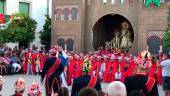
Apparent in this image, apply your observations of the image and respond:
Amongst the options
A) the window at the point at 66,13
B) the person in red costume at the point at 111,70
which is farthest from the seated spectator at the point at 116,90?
the window at the point at 66,13

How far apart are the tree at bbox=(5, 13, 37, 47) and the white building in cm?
379

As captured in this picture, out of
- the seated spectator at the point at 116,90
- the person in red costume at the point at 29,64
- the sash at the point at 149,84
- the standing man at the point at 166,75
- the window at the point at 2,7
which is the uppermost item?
the window at the point at 2,7

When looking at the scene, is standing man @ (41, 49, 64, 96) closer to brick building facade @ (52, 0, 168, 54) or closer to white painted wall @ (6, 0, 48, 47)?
brick building facade @ (52, 0, 168, 54)

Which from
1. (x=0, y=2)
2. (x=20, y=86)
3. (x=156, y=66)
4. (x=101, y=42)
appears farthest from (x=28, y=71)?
(x=20, y=86)

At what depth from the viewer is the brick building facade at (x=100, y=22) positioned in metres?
30.0

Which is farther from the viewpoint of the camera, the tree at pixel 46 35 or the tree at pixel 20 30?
the tree at pixel 46 35

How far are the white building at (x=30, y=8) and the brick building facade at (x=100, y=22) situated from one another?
291 inches

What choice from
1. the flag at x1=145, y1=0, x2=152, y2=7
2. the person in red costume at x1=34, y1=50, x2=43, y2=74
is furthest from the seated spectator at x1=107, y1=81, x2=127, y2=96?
the flag at x1=145, y1=0, x2=152, y2=7

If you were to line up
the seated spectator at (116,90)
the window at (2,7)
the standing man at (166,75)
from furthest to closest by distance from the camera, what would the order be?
the window at (2,7)
the standing man at (166,75)
the seated spectator at (116,90)

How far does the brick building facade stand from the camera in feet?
98.5

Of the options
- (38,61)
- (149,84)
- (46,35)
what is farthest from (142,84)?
(46,35)

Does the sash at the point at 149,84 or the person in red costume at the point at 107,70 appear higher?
the sash at the point at 149,84

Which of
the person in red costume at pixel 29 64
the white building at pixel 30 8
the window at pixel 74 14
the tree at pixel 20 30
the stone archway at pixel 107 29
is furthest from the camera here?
the white building at pixel 30 8

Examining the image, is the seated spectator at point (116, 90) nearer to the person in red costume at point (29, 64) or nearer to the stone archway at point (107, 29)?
the person in red costume at point (29, 64)
